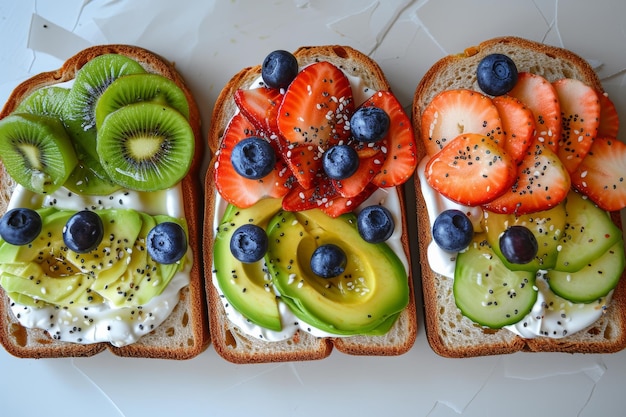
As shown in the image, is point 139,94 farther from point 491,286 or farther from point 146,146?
point 491,286

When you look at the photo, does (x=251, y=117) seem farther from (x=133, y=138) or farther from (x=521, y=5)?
(x=521, y=5)

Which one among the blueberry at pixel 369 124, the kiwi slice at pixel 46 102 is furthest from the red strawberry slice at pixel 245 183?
the kiwi slice at pixel 46 102

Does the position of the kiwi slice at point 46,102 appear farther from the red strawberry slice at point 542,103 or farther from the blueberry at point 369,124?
the red strawberry slice at point 542,103

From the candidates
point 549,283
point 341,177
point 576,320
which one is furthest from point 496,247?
point 341,177

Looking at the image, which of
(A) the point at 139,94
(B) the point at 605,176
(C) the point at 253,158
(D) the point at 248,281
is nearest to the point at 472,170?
(B) the point at 605,176

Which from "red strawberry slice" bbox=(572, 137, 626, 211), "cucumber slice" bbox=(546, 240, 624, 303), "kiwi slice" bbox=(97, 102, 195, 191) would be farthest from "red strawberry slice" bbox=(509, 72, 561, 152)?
"kiwi slice" bbox=(97, 102, 195, 191)

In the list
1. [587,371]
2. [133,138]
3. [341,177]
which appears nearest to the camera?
[341,177]

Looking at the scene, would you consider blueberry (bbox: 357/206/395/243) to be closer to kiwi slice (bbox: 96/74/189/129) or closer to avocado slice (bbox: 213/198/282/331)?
avocado slice (bbox: 213/198/282/331)
